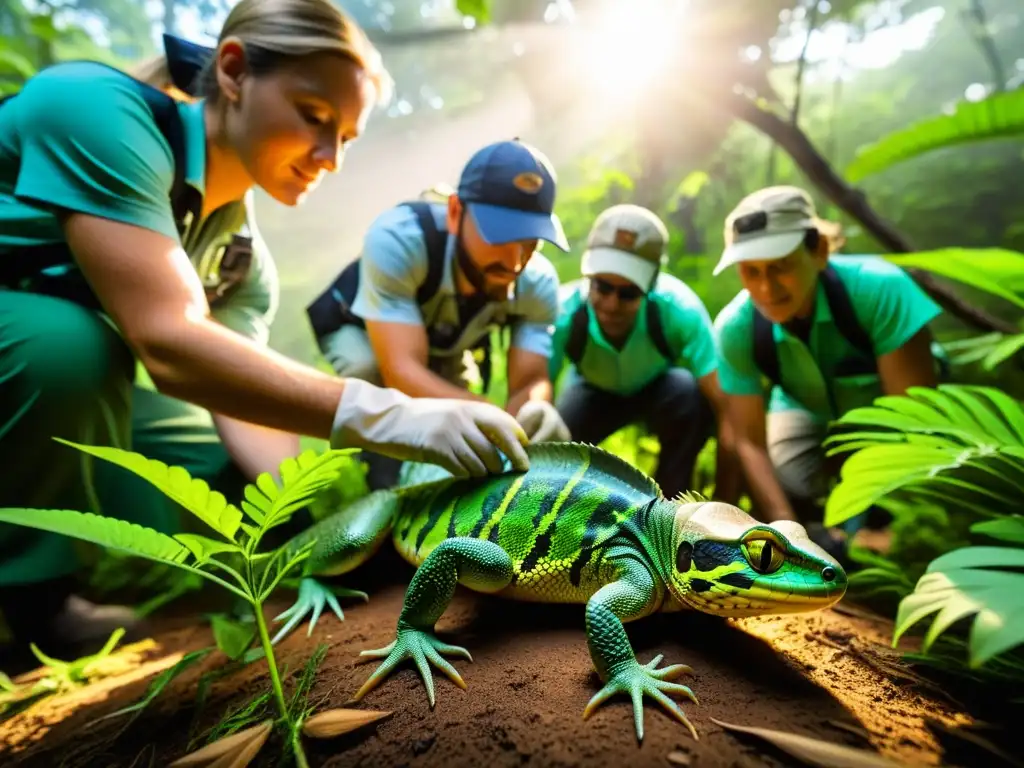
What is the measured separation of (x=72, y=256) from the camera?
2.33 metres

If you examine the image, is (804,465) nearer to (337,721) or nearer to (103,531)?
(337,721)

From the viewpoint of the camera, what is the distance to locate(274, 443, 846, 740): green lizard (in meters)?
1.39

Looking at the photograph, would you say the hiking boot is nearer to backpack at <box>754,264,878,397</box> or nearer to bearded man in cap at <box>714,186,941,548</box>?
bearded man in cap at <box>714,186,941,548</box>

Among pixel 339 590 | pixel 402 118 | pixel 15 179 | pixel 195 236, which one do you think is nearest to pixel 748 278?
pixel 339 590

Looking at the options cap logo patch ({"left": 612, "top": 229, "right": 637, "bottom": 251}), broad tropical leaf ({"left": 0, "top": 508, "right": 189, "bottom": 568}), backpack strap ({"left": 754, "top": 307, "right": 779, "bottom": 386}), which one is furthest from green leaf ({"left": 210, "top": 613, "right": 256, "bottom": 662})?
backpack strap ({"left": 754, "top": 307, "right": 779, "bottom": 386})

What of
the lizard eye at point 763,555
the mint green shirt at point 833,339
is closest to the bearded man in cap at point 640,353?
the mint green shirt at point 833,339

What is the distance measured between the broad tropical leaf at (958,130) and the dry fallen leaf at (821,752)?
219 centimetres

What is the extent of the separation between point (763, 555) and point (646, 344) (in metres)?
2.41

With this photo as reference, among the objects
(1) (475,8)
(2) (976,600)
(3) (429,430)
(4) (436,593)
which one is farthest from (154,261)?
(1) (475,8)

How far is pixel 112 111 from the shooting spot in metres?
1.95

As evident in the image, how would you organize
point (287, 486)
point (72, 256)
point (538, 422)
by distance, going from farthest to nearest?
point (538, 422) → point (72, 256) → point (287, 486)

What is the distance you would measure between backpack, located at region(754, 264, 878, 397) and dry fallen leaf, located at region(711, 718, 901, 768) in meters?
2.53

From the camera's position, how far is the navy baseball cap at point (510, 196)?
277 cm

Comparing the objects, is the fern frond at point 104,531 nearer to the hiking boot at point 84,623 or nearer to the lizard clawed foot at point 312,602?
the lizard clawed foot at point 312,602
